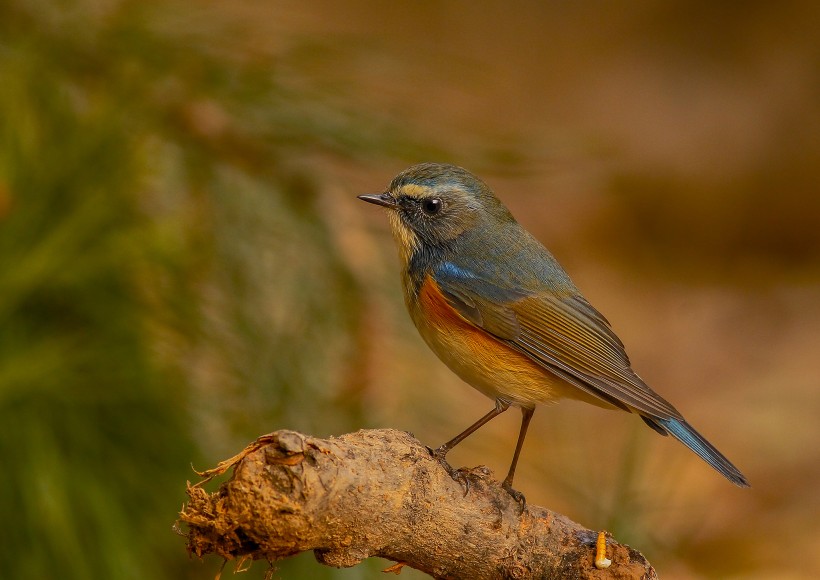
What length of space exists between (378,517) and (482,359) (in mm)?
946

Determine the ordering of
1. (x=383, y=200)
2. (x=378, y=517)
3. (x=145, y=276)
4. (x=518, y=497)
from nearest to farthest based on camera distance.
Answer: (x=378, y=517), (x=518, y=497), (x=145, y=276), (x=383, y=200)

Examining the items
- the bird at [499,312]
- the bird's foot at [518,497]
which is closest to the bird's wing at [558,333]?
the bird at [499,312]

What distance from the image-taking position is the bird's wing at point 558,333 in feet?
7.16

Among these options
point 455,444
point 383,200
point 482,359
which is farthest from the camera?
point 383,200

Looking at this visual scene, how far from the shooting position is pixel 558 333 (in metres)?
2.38

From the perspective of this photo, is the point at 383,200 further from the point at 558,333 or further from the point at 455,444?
the point at 455,444

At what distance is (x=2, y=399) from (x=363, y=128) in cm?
114

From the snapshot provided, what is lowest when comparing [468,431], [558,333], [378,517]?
[378,517]

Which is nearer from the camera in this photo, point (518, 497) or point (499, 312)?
point (518, 497)

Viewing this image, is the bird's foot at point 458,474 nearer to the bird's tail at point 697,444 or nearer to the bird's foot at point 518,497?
the bird's foot at point 518,497

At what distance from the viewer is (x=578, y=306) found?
246 centimetres

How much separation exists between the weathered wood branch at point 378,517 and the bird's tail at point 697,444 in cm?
62

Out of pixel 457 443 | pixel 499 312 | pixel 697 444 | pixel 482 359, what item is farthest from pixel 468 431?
pixel 697 444

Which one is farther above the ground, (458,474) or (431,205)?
(431,205)
